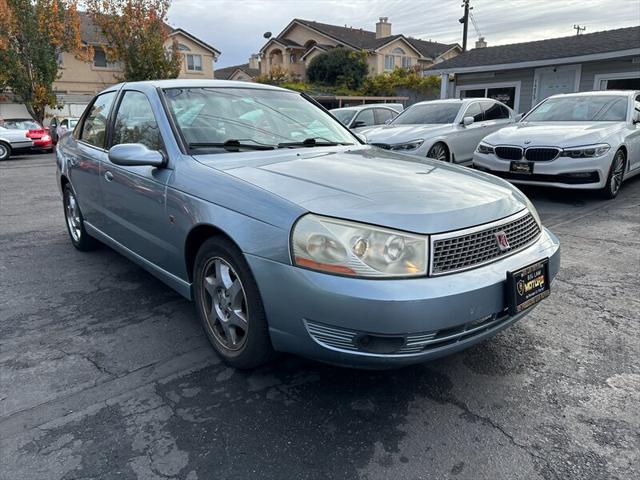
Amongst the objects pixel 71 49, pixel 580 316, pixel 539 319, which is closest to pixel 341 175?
pixel 539 319

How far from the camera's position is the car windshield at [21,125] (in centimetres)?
1756

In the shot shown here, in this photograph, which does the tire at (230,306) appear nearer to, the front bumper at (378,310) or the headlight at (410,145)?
the front bumper at (378,310)

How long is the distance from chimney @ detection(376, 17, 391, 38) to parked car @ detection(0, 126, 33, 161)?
3715 centimetres

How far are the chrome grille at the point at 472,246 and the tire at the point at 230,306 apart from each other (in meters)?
0.89

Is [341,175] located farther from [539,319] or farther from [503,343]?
[539,319]

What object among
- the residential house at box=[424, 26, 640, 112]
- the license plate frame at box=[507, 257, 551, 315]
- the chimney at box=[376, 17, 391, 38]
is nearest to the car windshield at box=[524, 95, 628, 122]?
the license plate frame at box=[507, 257, 551, 315]

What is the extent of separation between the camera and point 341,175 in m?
2.75

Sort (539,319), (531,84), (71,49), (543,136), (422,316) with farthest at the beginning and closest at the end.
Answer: (71,49), (531,84), (543,136), (539,319), (422,316)

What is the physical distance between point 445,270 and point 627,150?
21.5 ft

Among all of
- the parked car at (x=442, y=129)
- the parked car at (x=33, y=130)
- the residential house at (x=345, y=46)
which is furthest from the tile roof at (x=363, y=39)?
the parked car at (x=442, y=129)

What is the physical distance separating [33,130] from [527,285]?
19.7m

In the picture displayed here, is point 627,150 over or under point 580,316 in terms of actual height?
over

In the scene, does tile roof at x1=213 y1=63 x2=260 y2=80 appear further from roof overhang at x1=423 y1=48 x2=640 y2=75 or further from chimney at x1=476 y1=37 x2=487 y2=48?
roof overhang at x1=423 y1=48 x2=640 y2=75

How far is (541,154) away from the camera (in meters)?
6.90
